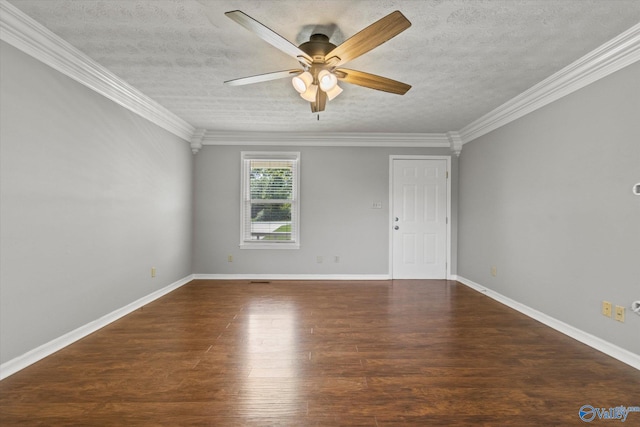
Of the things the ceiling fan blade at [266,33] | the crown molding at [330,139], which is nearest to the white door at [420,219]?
the crown molding at [330,139]

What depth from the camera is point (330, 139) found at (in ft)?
17.7

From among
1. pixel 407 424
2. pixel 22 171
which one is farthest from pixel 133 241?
pixel 407 424

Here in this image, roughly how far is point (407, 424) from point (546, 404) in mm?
892

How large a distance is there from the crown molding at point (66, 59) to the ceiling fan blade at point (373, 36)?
2061 millimetres

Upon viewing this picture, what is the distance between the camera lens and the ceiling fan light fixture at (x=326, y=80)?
96.0 inches

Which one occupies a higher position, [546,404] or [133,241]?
[133,241]

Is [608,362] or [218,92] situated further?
[218,92]

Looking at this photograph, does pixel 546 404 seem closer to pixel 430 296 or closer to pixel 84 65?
pixel 430 296

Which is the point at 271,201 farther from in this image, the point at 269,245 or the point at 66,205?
the point at 66,205

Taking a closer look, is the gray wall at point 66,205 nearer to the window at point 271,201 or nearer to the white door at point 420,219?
the window at point 271,201

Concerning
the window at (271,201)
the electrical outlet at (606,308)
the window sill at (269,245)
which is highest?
the window at (271,201)

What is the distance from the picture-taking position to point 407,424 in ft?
5.68

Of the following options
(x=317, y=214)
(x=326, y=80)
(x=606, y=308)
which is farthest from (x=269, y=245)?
(x=606, y=308)

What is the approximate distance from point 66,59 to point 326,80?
6.95 ft
